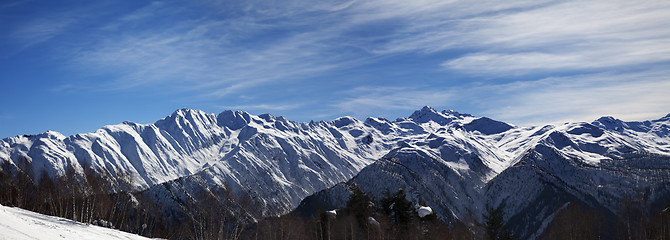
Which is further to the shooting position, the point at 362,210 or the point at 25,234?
the point at 362,210

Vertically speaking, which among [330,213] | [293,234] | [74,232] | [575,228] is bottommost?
[575,228]

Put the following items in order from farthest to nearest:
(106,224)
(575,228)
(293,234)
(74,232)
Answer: (575,228)
(293,234)
(106,224)
(74,232)

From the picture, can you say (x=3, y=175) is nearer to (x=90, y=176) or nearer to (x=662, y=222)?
(x=90, y=176)

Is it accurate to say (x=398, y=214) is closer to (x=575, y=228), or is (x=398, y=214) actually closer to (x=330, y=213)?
(x=330, y=213)

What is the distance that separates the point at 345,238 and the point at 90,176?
49.1 meters

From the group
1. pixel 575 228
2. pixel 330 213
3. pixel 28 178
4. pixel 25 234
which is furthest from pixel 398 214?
pixel 28 178

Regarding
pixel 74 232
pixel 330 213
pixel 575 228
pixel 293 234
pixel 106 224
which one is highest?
pixel 74 232

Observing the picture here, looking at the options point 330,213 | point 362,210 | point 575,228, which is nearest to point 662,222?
point 575,228

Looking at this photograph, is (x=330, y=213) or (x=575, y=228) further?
(x=575, y=228)

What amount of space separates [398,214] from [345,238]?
39.9 feet

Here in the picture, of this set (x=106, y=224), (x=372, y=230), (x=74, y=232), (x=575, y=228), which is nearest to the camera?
(x=74, y=232)

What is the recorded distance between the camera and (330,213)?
105125 mm

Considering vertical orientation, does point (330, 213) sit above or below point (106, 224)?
below

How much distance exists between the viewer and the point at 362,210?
10581 centimetres
